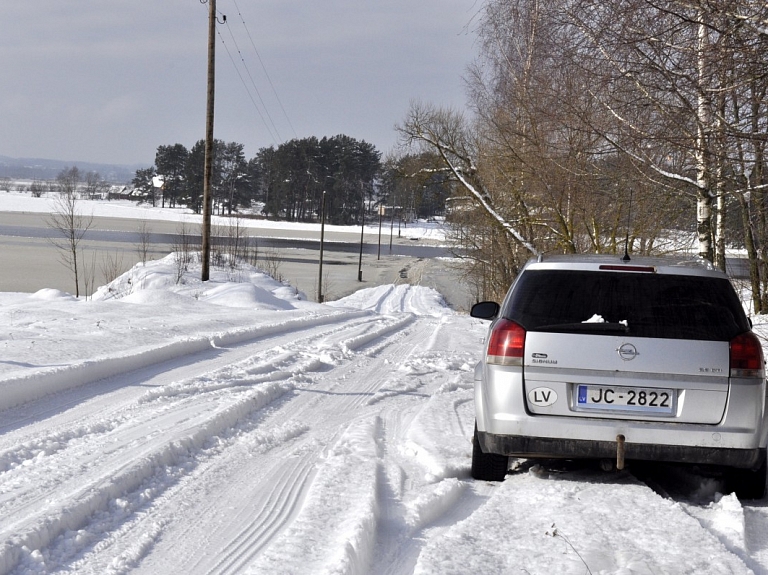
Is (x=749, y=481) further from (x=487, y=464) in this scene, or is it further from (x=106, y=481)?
(x=106, y=481)

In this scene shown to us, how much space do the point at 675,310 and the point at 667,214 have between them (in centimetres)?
1400

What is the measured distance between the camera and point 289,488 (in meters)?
5.19

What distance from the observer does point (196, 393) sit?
8172mm

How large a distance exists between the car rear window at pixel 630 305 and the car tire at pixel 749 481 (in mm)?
972

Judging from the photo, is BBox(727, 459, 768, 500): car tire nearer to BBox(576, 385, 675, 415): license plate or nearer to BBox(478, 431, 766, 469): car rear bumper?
BBox(478, 431, 766, 469): car rear bumper

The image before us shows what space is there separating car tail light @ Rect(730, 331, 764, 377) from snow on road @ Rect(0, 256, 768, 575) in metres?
0.85

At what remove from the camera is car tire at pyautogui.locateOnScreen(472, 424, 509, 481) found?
18.5ft

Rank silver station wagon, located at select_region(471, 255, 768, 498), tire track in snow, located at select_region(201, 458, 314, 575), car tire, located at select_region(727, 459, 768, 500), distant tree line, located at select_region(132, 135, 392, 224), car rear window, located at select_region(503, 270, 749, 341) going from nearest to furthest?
tire track in snow, located at select_region(201, 458, 314, 575), silver station wagon, located at select_region(471, 255, 768, 498), car rear window, located at select_region(503, 270, 749, 341), car tire, located at select_region(727, 459, 768, 500), distant tree line, located at select_region(132, 135, 392, 224)

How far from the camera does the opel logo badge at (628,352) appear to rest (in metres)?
5.18

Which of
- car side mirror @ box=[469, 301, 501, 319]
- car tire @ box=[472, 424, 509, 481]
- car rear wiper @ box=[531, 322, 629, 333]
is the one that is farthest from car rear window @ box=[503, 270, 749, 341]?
car side mirror @ box=[469, 301, 501, 319]

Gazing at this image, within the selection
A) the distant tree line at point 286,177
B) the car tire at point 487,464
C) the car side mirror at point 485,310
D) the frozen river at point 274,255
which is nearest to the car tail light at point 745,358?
the car tire at point 487,464

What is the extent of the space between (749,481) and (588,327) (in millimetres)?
1558

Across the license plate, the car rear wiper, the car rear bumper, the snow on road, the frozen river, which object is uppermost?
the car rear wiper

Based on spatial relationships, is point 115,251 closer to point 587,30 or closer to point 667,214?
point 667,214
